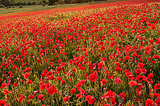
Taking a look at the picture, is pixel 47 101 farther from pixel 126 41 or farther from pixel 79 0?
pixel 79 0

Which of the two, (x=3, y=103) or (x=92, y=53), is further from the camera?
(x=92, y=53)

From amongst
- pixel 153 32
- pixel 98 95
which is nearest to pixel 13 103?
pixel 98 95

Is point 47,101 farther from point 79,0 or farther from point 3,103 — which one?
point 79,0

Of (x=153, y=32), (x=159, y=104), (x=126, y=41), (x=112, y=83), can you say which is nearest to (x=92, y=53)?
(x=126, y=41)

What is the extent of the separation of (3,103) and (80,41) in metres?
4.08

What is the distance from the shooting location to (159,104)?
1.43 meters

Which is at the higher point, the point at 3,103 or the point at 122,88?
the point at 3,103

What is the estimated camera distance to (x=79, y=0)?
54281 mm

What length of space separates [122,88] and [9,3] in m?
104

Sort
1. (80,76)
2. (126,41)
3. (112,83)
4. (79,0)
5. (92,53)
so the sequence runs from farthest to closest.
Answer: (79,0)
(126,41)
(92,53)
(80,76)
(112,83)

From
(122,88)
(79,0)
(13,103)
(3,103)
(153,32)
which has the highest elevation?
(79,0)

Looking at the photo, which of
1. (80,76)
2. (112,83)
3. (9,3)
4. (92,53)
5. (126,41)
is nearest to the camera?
(112,83)

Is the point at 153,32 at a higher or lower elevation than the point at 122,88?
higher

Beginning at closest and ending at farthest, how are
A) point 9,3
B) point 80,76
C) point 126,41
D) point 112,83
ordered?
point 112,83, point 80,76, point 126,41, point 9,3
